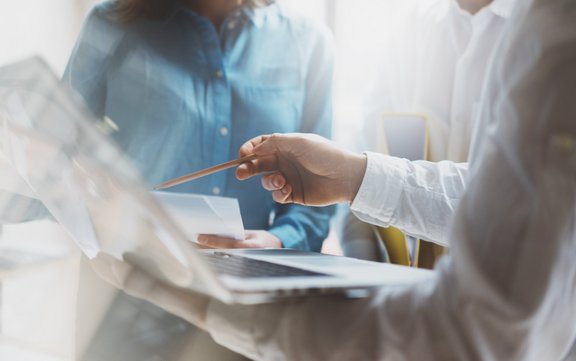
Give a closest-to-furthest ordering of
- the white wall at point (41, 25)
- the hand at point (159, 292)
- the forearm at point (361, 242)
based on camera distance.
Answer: the hand at point (159, 292) → the forearm at point (361, 242) → the white wall at point (41, 25)

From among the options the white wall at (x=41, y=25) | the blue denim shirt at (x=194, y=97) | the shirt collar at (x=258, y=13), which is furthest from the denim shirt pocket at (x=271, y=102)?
the white wall at (x=41, y=25)

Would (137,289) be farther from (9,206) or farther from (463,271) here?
(9,206)

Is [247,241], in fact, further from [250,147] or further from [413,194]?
[413,194]

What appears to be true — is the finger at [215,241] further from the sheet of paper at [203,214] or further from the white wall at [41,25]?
the white wall at [41,25]

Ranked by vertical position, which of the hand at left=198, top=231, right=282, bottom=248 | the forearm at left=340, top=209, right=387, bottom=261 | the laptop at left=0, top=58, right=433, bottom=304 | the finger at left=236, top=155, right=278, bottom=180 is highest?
the laptop at left=0, top=58, right=433, bottom=304

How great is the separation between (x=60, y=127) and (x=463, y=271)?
311 millimetres

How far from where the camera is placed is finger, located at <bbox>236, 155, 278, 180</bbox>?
2.36 feet

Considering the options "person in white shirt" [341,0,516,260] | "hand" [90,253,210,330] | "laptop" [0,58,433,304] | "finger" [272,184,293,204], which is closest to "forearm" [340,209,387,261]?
"person in white shirt" [341,0,516,260]

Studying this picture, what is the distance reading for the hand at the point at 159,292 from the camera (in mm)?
407

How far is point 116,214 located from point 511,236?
0.96 feet

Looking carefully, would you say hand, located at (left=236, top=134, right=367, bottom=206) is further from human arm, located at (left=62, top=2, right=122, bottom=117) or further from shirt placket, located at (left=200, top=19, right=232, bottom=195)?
human arm, located at (left=62, top=2, right=122, bottom=117)

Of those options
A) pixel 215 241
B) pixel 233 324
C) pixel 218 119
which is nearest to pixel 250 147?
pixel 215 241

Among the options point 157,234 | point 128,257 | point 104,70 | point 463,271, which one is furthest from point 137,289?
point 104,70

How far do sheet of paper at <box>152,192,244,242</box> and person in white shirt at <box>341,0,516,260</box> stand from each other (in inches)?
13.2
